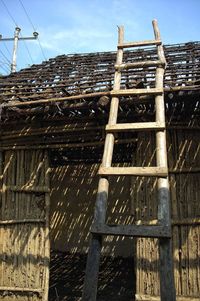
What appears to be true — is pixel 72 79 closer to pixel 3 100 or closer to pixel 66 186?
pixel 3 100

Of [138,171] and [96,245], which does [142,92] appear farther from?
Result: [96,245]

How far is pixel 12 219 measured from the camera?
6.62 meters

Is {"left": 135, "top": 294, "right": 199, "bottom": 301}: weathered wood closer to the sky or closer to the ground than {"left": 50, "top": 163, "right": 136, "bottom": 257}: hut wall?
closer to the ground

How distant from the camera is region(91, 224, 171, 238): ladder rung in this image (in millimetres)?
2891

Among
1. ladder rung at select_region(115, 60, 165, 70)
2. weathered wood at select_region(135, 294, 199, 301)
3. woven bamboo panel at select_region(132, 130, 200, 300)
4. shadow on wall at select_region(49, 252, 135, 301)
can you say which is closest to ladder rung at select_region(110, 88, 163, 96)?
ladder rung at select_region(115, 60, 165, 70)

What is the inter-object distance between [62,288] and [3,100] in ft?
14.7

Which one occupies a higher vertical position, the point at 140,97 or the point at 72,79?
the point at 72,79

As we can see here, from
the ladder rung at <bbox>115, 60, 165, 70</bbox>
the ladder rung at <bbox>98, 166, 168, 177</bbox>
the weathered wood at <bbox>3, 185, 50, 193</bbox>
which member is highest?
the ladder rung at <bbox>115, 60, 165, 70</bbox>

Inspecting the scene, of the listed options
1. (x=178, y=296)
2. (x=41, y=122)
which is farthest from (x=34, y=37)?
(x=178, y=296)

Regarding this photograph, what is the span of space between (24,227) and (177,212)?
2.72 meters

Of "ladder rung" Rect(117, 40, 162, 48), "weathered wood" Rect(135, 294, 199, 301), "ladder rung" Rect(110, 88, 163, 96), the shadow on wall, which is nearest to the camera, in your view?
"ladder rung" Rect(110, 88, 163, 96)

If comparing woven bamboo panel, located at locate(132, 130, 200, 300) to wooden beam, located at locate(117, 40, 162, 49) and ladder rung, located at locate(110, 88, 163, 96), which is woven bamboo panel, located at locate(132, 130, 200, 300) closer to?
wooden beam, located at locate(117, 40, 162, 49)

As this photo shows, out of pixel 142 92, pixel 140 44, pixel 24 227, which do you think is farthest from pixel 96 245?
pixel 24 227

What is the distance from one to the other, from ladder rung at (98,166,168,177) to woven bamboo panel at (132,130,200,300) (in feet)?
9.14
